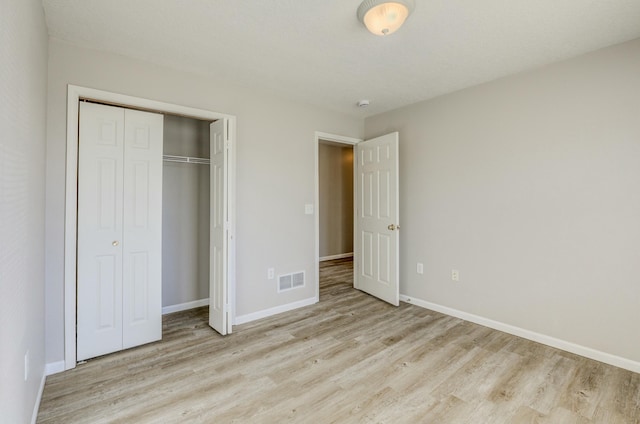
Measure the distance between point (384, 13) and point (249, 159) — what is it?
1919mm

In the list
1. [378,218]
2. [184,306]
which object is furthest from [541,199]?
[184,306]

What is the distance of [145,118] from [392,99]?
8.59ft

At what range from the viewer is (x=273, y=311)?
3441mm

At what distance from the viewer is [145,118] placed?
265 cm

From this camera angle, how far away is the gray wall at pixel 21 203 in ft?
3.61

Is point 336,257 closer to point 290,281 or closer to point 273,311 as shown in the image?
point 290,281

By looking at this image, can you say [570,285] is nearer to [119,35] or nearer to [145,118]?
[145,118]

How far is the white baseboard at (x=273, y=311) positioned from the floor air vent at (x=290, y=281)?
20 cm

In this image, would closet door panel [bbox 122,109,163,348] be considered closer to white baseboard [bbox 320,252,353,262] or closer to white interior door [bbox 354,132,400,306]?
white interior door [bbox 354,132,400,306]

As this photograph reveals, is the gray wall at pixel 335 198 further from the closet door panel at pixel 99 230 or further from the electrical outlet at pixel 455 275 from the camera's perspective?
the closet door panel at pixel 99 230

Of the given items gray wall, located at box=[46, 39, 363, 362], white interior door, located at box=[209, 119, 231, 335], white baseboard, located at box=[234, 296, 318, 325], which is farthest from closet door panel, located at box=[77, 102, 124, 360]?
white baseboard, located at box=[234, 296, 318, 325]

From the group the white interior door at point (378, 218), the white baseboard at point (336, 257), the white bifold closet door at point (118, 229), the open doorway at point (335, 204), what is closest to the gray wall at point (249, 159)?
the white bifold closet door at point (118, 229)

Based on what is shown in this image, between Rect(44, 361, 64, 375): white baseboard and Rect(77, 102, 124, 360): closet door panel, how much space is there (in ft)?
0.43

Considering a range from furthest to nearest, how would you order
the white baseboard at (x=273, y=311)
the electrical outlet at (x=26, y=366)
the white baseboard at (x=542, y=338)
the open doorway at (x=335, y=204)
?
the open doorway at (x=335, y=204) < the white baseboard at (x=273, y=311) < the white baseboard at (x=542, y=338) < the electrical outlet at (x=26, y=366)
